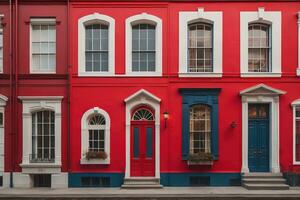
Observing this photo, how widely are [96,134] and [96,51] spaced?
3617 millimetres

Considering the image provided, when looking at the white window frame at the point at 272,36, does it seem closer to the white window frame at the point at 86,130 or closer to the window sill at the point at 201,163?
the window sill at the point at 201,163

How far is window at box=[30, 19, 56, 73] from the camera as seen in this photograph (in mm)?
15391

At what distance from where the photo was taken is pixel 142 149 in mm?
15133

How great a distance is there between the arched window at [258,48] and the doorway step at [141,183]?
6.42 meters

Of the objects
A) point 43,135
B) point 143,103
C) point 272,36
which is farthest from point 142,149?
point 272,36

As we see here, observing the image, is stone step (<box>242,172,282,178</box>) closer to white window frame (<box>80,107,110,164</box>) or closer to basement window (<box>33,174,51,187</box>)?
white window frame (<box>80,107,110,164</box>)

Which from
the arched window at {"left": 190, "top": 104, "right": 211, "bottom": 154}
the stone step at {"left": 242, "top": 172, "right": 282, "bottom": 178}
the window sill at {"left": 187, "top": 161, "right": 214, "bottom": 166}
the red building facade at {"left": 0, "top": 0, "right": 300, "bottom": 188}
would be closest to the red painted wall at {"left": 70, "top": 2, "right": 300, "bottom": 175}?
the red building facade at {"left": 0, "top": 0, "right": 300, "bottom": 188}

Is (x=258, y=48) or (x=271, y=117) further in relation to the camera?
(x=258, y=48)

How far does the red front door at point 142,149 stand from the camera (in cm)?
1506

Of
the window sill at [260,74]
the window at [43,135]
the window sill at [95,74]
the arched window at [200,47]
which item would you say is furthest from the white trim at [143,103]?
the window sill at [260,74]

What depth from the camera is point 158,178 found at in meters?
14.8

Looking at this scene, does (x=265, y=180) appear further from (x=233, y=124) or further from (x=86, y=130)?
(x=86, y=130)

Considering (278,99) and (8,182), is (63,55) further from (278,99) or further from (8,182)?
(278,99)

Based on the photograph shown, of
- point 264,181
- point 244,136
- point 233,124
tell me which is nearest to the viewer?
point 264,181
